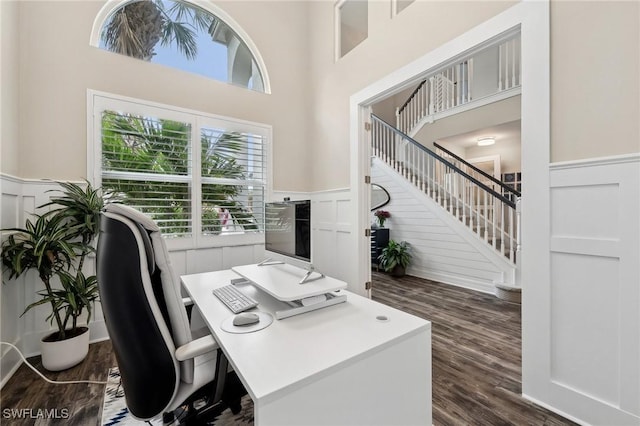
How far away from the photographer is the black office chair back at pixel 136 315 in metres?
0.89

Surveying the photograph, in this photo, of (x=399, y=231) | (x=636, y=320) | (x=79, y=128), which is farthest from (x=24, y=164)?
(x=399, y=231)

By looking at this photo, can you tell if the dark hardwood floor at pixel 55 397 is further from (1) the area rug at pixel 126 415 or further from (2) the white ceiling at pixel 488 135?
(2) the white ceiling at pixel 488 135

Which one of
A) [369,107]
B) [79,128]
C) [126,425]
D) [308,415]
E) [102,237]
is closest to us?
[308,415]

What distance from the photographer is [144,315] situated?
2.95 feet

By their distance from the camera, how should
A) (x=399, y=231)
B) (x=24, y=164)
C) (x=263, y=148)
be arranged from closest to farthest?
(x=24, y=164) < (x=263, y=148) < (x=399, y=231)

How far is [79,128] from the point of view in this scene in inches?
93.4

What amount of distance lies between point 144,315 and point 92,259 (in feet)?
6.99

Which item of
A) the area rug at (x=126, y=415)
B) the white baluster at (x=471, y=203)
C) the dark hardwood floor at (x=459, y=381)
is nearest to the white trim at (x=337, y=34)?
the white baluster at (x=471, y=203)

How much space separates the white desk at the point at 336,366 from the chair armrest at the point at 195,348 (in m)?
0.03

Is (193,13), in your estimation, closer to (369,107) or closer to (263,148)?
(263,148)

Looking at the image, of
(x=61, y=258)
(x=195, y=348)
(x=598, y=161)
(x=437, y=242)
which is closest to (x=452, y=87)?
(x=437, y=242)

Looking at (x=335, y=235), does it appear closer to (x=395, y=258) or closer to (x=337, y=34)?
(x=395, y=258)

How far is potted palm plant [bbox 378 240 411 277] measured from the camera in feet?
15.1

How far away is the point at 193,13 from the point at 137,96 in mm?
1246
